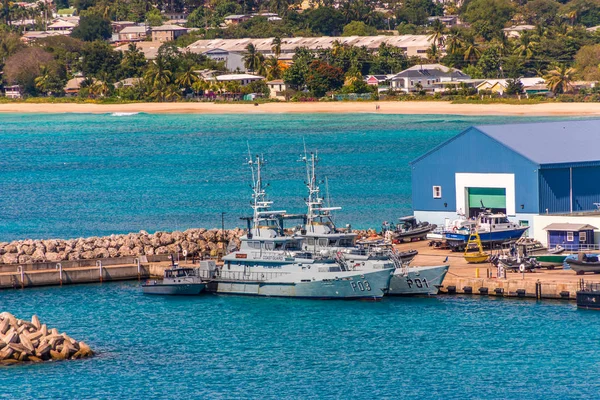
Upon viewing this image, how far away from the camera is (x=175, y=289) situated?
59.0m

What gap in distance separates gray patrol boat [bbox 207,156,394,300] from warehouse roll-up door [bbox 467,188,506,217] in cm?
1100

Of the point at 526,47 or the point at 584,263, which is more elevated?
the point at 526,47

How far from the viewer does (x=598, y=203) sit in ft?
210

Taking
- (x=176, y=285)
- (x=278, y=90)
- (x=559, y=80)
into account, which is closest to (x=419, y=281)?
(x=176, y=285)

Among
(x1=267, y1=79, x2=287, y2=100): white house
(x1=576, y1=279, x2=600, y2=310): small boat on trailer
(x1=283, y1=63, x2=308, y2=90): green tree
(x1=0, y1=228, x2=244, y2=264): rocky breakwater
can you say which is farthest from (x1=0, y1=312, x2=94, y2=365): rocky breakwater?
(x1=267, y1=79, x2=287, y2=100): white house

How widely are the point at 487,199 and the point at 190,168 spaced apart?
65.6 metres

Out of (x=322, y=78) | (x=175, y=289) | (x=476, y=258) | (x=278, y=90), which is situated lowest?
(x=175, y=289)

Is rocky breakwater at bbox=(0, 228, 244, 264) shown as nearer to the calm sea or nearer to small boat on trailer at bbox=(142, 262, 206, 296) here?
the calm sea

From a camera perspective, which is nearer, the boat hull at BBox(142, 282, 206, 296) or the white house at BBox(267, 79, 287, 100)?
the boat hull at BBox(142, 282, 206, 296)

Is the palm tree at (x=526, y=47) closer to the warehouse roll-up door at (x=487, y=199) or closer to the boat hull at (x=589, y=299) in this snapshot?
the warehouse roll-up door at (x=487, y=199)

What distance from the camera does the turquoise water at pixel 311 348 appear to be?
43062 mm

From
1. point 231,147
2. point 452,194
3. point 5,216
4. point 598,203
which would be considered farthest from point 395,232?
point 231,147

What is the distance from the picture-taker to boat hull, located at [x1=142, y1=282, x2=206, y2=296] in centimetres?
5894

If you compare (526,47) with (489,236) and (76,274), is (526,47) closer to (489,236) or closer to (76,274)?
(489,236)
